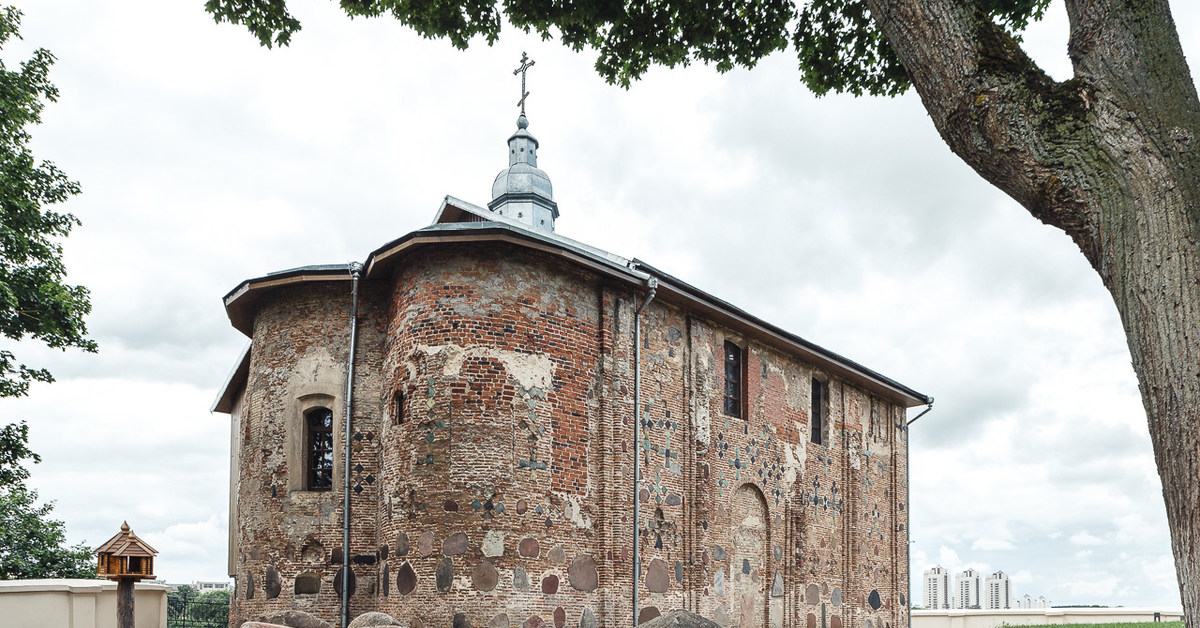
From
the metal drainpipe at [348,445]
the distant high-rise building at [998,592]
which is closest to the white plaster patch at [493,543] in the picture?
the metal drainpipe at [348,445]

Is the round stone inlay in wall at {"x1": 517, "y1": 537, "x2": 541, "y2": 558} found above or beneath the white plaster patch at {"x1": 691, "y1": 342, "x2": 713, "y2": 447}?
beneath

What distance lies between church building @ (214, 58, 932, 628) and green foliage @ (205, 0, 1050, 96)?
397 centimetres

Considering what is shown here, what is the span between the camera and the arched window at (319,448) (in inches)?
639

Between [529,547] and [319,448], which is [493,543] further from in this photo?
[319,448]

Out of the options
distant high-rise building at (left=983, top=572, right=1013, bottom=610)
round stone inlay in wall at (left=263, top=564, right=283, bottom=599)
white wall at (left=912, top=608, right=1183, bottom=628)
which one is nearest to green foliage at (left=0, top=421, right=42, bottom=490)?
round stone inlay in wall at (left=263, top=564, right=283, bottom=599)

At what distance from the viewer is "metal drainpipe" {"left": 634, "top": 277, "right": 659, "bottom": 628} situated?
15.2 meters

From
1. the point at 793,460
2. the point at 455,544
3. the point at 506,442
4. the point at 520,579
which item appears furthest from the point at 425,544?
the point at 793,460

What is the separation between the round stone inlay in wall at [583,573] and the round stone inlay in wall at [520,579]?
29.0 inches

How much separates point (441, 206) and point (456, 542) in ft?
24.3

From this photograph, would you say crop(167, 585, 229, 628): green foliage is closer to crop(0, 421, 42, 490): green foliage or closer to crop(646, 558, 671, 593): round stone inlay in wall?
crop(0, 421, 42, 490): green foliage

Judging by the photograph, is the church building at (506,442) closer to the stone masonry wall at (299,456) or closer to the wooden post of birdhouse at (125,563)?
the stone masonry wall at (299,456)

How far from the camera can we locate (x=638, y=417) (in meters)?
15.7

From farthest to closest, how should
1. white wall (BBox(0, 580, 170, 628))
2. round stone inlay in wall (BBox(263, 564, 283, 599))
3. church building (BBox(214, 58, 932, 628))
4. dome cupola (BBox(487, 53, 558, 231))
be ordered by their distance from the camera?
dome cupola (BBox(487, 53, 558, 231)), round stone inlay in wall (BBox(263, 564, 283, 599)), white wall (BBox(0, 580, 170, 628)), church building (BBox(214, 58, 932, 628))

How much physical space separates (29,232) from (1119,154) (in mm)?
18125
